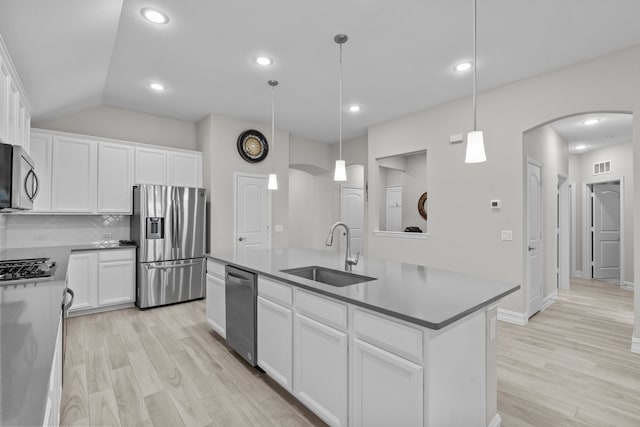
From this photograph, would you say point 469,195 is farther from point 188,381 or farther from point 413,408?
point 188,381

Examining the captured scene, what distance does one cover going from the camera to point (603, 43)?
2828mm

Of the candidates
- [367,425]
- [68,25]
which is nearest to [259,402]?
[367,425]

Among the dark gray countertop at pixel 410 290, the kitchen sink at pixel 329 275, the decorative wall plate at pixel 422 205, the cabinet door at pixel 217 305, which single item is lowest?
the cabinet door at pixel 217 305

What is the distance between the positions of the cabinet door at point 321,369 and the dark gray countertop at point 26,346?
1.21 meters

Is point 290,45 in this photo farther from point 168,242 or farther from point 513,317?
point 513,317

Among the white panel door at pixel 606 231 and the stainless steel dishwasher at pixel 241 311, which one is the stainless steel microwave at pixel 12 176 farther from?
the white panel door at pixel 606 231

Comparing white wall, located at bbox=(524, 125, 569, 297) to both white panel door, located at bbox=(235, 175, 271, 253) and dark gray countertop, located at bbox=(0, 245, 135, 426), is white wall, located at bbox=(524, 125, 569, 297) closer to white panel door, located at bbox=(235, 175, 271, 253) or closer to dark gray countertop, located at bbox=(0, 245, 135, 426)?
white panel door, located at bbox=(235, 175, 271, 253)

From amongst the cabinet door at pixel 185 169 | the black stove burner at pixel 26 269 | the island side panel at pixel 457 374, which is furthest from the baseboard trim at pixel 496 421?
the cabinet door at pixel 185 169

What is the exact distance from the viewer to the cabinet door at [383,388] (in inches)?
53.1

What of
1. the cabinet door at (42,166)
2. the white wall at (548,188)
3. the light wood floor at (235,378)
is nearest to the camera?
the light wood floor at (235,378)

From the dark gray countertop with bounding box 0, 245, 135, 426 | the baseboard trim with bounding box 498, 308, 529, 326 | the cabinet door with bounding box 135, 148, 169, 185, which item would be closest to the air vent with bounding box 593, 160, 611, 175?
the baseboard trim with bounding box 498, 308, 529, 326

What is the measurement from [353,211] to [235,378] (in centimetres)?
519

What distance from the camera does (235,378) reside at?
246cm

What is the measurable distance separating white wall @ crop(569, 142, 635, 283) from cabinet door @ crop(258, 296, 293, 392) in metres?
6.26
